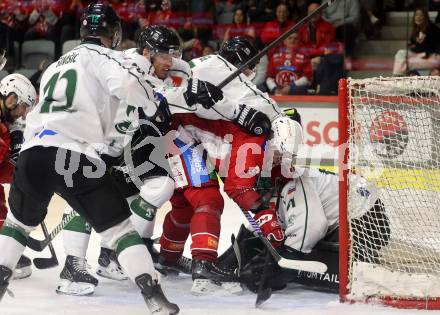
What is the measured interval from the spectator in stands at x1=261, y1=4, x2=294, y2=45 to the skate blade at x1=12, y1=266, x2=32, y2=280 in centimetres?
425

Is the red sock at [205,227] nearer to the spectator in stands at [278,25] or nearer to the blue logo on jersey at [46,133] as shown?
the blue logo on jersey at [46,133]

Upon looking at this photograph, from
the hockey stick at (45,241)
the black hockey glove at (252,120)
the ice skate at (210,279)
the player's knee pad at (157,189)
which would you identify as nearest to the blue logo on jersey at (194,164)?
the player's knee pad at (157,189)

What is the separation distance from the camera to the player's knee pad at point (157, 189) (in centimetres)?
376

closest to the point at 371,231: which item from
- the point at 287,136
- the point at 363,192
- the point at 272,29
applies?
the point at 363,192

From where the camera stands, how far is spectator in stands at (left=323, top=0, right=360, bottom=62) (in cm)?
755

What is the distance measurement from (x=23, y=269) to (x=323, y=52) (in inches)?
167

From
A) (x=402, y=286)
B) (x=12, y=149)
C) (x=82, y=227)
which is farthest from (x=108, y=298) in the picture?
(x=402, y=286)

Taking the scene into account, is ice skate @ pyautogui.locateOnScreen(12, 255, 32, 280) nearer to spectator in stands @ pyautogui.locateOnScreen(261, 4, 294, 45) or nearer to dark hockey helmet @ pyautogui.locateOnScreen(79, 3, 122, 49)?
dark hockey helmet @ pyautogui.locateOnScreen(79, 3, 122, 49)

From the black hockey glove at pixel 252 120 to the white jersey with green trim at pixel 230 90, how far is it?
3cm

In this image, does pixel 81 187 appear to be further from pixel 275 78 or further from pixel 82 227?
pixel 275 78

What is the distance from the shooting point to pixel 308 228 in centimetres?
→ 360

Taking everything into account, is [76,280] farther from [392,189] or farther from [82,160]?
[392,189]

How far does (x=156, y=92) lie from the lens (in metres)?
3.70

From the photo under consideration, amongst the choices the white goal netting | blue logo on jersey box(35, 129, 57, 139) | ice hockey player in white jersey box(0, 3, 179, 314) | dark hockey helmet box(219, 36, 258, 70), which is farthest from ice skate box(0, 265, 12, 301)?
dark hockey helmet box(219, 36, 258, 70)
